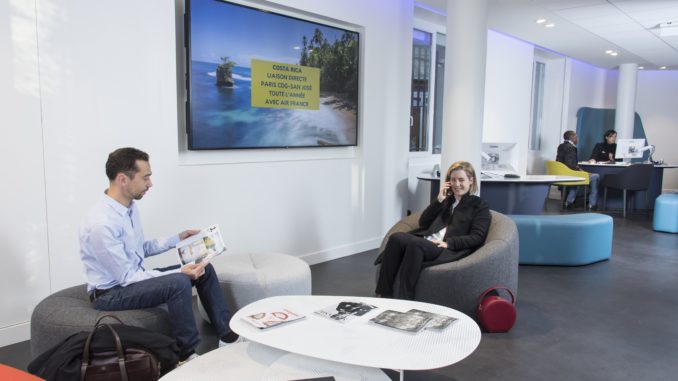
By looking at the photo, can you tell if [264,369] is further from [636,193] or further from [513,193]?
[636,193]

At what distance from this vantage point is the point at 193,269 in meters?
3.02

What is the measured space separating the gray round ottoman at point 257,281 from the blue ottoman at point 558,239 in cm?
297

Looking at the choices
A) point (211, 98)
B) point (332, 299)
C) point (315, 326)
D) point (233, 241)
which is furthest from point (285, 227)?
point (315, 326)

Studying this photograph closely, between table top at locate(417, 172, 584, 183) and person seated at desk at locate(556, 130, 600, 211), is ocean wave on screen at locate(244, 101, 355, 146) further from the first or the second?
person seated at desk at locate(556, 130, 600, 211)

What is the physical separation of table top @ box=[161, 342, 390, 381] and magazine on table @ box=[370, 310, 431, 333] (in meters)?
0.28

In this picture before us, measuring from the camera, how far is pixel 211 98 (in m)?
4.52

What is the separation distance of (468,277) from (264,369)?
6.37 feet

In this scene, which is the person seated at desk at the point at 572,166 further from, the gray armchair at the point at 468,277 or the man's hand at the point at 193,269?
the man's hand at the point at 193,269

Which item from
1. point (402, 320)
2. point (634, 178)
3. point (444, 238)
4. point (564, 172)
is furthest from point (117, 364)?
point (634, 178)

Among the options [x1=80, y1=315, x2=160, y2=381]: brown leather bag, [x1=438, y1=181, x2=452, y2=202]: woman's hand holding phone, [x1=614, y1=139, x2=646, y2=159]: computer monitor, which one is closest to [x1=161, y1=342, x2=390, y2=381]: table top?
[x1=80, y1=315, x2=160, y2=381]: brown leather bag

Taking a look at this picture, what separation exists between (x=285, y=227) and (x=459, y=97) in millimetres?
2494

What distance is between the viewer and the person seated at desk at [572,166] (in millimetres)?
10000

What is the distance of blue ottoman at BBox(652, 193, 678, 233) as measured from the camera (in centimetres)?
776

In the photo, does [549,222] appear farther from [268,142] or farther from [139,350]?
[139,350]
